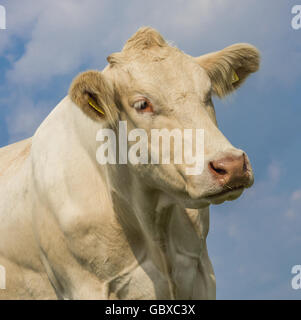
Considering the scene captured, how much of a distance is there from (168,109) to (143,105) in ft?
0.84

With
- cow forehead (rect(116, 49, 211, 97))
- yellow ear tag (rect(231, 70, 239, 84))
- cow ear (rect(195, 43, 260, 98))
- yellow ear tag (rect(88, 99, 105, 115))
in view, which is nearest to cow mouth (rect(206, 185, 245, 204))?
cow forehead (rect(116, 49, 211, 97))

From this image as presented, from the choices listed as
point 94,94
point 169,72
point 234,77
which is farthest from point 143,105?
point 234,77

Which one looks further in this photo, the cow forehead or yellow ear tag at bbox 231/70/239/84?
Result: yellow ear tag at bbox 231/70/239/84

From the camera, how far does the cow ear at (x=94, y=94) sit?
548 cm

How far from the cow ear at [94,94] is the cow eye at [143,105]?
0.82 feet

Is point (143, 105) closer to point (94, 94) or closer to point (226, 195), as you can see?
point (94, 94)

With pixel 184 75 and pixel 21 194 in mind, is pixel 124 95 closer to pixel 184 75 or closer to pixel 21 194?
pixel 184 75

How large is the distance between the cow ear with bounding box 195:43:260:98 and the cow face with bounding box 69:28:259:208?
0.36 metres

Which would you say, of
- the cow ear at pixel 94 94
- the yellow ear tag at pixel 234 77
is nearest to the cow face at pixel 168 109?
the cow ear at pixel 94 94

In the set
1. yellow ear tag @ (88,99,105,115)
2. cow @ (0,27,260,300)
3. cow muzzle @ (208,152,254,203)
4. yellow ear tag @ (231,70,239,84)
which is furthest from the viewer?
yellow ear tag @ (231,70,239,84)

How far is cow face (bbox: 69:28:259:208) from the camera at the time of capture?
4.94 meters

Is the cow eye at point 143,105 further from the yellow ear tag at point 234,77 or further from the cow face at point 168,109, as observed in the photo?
the yellow ear tag at point 234,77

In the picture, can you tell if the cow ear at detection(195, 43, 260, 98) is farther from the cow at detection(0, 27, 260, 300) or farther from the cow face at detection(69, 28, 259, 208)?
the cow face at detection(69, 28, 259, 208)

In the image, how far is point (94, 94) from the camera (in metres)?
5.57
